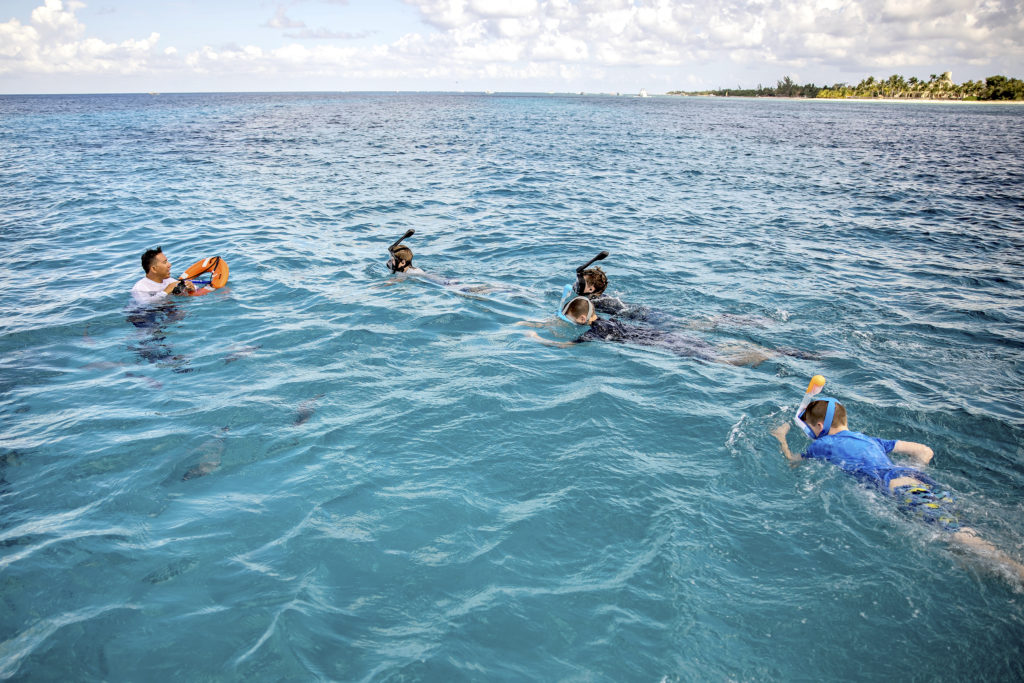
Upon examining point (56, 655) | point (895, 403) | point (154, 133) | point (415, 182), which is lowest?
point (56, 655)

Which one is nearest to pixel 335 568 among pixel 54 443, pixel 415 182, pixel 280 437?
pixel 280 437

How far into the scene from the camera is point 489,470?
5695 millimetres

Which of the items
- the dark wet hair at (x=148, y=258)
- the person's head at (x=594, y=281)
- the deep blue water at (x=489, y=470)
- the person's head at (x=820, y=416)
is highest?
Answer: the dark wet hair at (x=148, y=258)

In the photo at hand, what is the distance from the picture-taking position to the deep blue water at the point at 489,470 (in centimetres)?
386

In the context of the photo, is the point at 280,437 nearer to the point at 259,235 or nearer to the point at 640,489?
the point at 640,489

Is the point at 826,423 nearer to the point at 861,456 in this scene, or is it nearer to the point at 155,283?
the point at 861,456

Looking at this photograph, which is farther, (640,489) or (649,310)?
(649,310)

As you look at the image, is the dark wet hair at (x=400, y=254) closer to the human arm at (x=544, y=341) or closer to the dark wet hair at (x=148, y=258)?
the human arm at (x=544, y=341)

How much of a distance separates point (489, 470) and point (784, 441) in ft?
10.8

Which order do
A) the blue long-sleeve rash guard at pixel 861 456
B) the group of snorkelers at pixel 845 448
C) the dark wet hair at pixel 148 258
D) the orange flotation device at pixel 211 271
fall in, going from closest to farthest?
1. the group of snorkelers at pixel 845 448
2. the blue long-sleeve rash guard at pixel 861 456
3. the dark wet hair at pixel 148 258
4. the orange flotation device at pixel 211 271

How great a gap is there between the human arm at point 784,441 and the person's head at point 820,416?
28 cm

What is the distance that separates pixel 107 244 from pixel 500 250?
10.5 metres

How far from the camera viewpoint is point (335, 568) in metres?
4.43

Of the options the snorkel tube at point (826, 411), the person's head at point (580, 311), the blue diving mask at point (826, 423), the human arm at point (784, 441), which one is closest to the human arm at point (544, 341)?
the person's head at point (580, 311)
